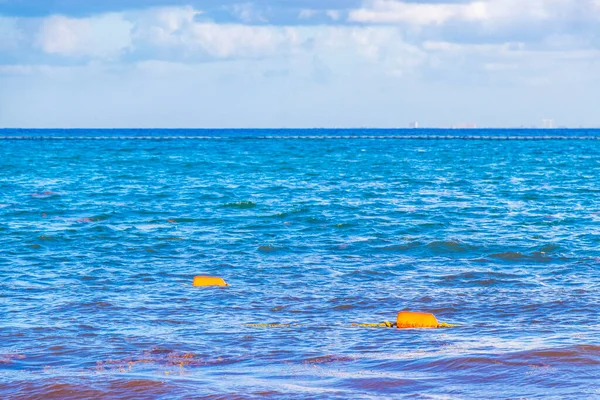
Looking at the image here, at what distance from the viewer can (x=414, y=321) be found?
11.3 m

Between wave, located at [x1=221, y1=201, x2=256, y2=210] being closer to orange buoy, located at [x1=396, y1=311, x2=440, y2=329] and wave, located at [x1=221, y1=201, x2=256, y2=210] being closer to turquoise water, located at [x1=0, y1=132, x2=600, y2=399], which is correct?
turquoise water, located at [x1=0, y1=132, x2=600, y2=399]

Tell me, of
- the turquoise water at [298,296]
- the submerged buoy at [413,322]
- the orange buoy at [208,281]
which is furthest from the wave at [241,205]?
the submerged buoy at [413,322]

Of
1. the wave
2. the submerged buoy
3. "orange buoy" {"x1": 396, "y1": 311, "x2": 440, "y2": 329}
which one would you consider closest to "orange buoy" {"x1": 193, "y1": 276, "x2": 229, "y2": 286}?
the submerged buoy

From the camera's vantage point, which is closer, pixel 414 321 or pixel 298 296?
pixel 414 321

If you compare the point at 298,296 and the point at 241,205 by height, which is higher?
the point at 298,296

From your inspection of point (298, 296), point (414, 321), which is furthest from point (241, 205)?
point (414, 321)

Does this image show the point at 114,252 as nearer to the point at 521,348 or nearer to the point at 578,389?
the point at 521,348

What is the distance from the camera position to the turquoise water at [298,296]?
8.77 meters

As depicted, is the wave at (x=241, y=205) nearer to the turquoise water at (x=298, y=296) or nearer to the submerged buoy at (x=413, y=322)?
the turquoise water at (x=298, y=296)

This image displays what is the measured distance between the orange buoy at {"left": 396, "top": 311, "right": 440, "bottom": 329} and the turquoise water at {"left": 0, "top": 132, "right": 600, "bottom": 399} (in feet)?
1.33

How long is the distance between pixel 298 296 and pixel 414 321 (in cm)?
274

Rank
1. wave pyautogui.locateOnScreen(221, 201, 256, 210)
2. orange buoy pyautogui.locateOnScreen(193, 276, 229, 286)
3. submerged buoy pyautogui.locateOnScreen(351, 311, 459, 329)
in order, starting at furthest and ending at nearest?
wave pyautogui.locateOnScreen(221, 201, 256, 210) → orange buoy pyautogui.locateOnScreen(193, 276, 229, 286) → submerged buoy pyautogui.locateOnScreen(351, 311, 459, 329)

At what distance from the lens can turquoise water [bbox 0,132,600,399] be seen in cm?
877

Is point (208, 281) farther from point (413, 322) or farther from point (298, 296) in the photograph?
point (413, 322)
